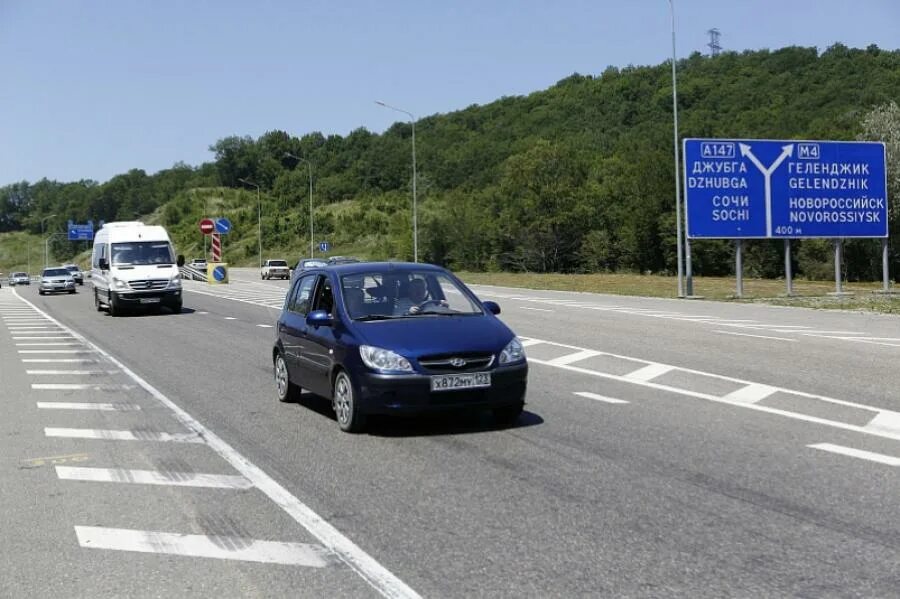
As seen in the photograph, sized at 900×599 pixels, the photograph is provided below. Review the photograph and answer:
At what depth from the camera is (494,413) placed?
9547mm

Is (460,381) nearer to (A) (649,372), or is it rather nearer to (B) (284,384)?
(B) (284,384)

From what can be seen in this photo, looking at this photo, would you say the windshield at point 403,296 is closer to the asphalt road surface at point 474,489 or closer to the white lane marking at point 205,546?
the asphalt road surface at point 474,489

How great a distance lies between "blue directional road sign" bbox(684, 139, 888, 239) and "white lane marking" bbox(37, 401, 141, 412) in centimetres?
2344

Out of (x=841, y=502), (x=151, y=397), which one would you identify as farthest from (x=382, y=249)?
(x=841, y=502)

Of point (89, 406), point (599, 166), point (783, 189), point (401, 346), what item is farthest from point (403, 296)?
point (599, 166)

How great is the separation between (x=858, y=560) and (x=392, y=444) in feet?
14.7

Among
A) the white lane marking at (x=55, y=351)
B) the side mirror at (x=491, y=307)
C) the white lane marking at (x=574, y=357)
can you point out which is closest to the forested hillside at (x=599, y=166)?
the white lane marking at (x=574, y=357)

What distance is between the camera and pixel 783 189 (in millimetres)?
32531

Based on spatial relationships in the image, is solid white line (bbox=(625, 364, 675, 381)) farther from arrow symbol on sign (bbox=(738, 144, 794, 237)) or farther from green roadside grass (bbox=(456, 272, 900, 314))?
arrow symbol on sign (bbox=(738, 144, 794, 237))

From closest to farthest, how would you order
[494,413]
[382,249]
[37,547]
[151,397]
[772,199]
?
[37,547] < [494,413] < [151,397] < [772,199] < [382,249]

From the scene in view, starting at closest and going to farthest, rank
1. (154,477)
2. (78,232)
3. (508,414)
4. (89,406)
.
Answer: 1. (154,477)
2. (508,414)
3. (89,406)
4. (78,232)

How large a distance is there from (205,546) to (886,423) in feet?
20.7

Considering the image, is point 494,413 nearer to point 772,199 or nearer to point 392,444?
point 392,444

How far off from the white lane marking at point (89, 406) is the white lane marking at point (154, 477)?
10.8ft
